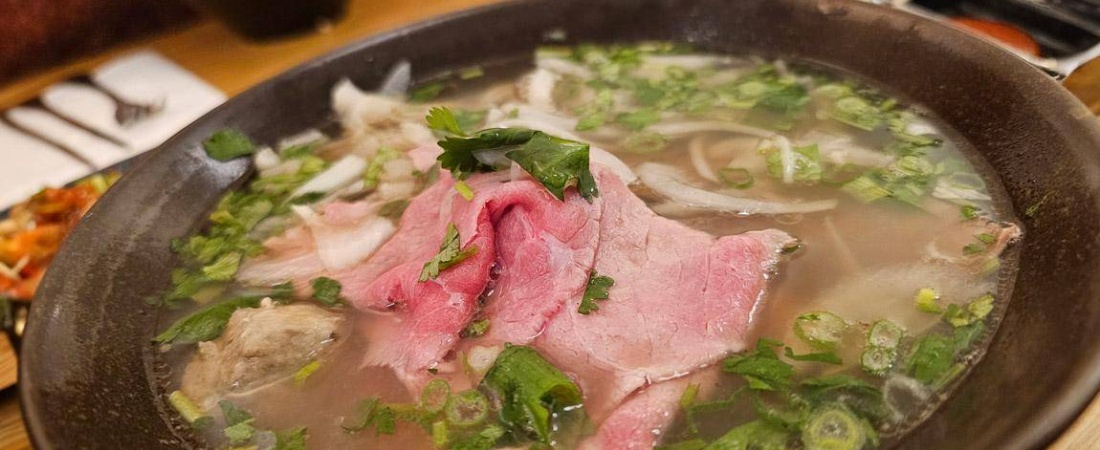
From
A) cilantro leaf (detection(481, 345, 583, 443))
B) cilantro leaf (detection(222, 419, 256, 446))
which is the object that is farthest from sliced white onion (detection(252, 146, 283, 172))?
cilantro leaf (detection(481, 345, 583, 443))

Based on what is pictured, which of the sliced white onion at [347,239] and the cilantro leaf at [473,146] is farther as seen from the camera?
the sliced white onion at [347,239]

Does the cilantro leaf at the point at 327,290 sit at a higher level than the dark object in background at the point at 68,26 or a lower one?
lower

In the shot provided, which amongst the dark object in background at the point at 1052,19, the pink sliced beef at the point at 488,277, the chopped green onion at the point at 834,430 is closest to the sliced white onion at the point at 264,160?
the pink sliced beef at the point at 488,277

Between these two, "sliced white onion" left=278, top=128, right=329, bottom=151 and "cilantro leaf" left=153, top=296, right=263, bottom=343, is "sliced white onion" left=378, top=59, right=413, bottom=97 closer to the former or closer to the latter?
"sliced white onion" left=278, top=128, right=329, bottom=151

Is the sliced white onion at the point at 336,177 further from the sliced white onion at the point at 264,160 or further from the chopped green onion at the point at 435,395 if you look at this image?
the chopped green onion at the point at 435,395

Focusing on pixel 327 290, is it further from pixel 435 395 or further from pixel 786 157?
pixel 786 157

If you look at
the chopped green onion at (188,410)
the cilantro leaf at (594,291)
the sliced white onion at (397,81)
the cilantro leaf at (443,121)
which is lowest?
the chopped green onion at (188,410)

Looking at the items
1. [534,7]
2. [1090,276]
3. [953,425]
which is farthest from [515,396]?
[534,7]
